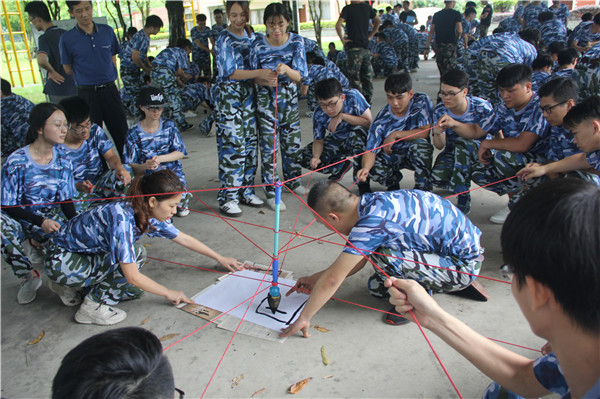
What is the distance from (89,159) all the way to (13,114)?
1.90m

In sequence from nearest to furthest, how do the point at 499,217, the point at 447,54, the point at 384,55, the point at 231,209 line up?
the point at 499,217, the point at 231,209, the point at 447,54, the point at 384,55

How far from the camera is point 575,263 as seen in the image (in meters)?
0.78

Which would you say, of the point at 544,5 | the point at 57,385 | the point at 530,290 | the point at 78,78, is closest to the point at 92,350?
the point at 57,385

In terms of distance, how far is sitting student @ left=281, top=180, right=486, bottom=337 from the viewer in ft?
6.49

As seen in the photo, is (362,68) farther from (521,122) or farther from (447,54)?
(521,122)

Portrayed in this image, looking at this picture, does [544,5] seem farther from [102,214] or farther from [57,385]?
[57,385]

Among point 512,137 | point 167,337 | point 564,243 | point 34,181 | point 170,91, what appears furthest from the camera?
point 170,91

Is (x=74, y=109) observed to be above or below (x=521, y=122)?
above

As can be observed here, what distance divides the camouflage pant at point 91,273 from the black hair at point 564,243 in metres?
2.15

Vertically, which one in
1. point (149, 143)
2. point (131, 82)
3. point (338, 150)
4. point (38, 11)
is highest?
point (38, 11)

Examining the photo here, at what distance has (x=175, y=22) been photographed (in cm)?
840

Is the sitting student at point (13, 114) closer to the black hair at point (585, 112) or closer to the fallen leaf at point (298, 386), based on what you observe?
the fallen leaf at point (298, 386)

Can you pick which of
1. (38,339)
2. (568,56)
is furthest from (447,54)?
(38,339)

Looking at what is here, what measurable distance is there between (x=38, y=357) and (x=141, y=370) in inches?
64.6
